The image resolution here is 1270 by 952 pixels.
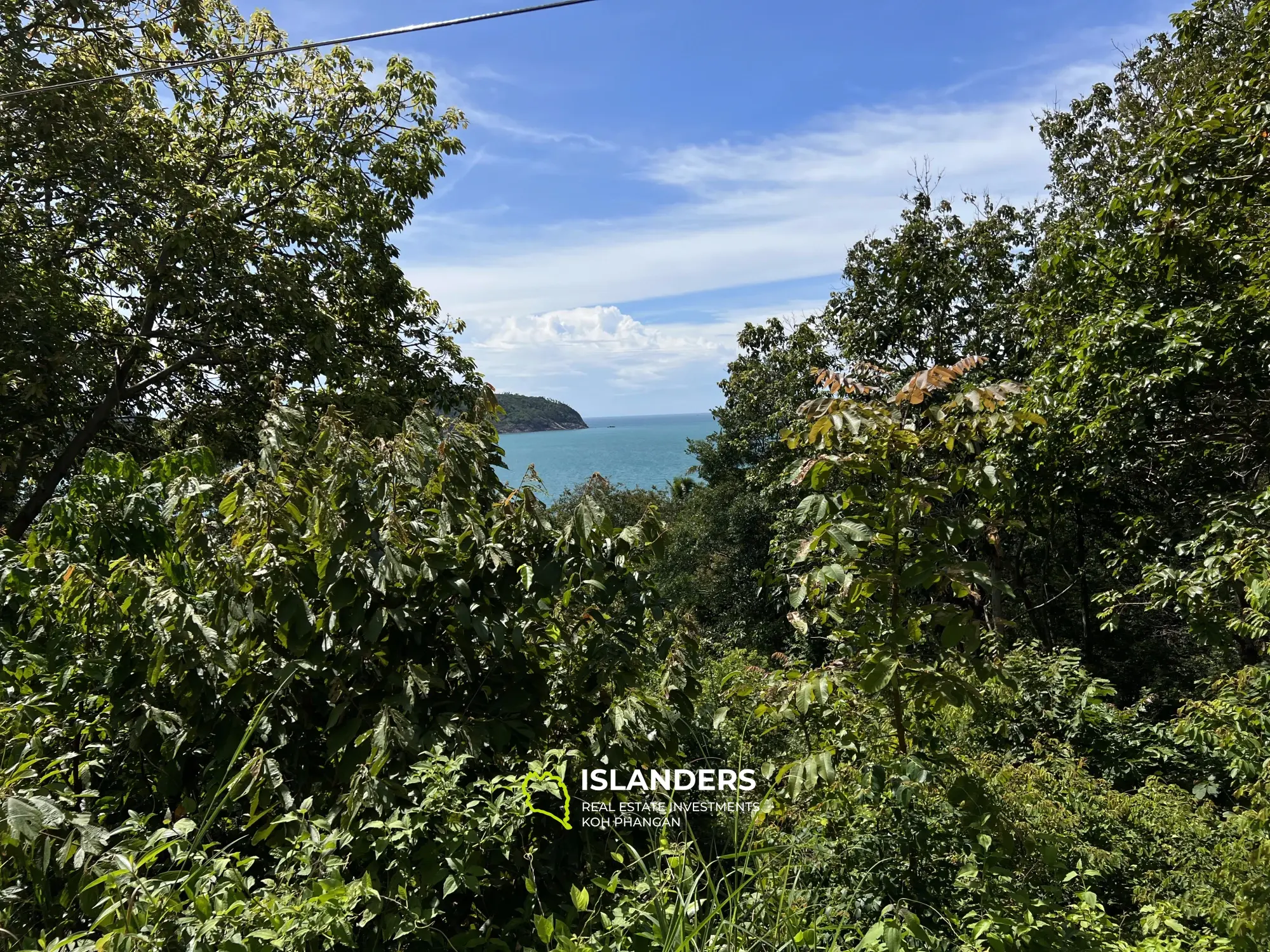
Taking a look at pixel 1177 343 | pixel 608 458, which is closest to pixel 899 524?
pixel 1177 343

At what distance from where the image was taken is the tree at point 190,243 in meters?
5.97

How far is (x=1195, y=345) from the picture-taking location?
4.97 metres

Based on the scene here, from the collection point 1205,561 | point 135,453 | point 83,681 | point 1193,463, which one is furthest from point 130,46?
point 1193,463

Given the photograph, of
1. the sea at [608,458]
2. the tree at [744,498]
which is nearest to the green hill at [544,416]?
the sea at [608,458]

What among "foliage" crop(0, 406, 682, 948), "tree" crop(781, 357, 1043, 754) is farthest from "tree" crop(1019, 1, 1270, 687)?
"foliage" crop(0, 406, 682, 948)

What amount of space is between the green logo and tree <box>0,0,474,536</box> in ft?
12.5

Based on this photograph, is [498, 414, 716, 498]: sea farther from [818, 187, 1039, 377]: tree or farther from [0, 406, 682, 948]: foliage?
[0, 406, 682, 948]: foliage

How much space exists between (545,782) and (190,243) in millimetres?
6654

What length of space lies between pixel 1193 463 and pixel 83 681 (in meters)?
7.64

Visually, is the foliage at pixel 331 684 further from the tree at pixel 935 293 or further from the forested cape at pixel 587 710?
the tree at pixel 935 293

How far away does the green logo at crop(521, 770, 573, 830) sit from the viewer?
1.71 metres

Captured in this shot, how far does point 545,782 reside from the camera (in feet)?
5.87

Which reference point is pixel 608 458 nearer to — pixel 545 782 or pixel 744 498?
pixel 744 498

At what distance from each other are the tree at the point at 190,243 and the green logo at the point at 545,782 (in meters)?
3.82
